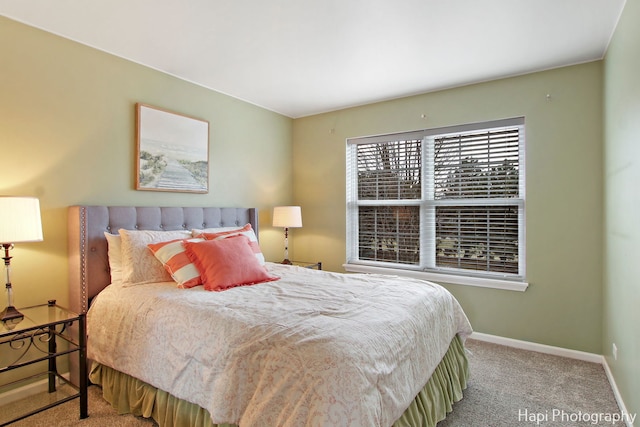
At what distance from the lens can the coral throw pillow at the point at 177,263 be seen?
2.46 m

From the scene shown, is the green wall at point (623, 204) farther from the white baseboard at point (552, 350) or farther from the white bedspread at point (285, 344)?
the white bedspread at point (285, 344)

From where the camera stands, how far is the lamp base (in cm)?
210

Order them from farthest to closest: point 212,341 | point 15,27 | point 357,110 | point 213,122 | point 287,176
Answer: point 287,176, point 357,110, point 213,122, point 15,27, point 212,341

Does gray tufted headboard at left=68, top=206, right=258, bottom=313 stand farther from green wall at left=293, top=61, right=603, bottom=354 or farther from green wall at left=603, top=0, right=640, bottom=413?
green wall at left=603, top=0, right=640, bottom=413

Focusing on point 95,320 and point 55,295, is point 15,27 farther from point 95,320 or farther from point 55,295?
point 95,320

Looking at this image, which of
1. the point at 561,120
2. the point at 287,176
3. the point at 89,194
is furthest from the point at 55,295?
the point at 561,120

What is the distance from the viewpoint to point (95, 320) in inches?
93.7

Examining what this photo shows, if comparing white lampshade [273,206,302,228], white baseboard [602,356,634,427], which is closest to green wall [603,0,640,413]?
white baseboard [602,356,634,427]

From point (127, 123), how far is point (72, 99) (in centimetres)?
41

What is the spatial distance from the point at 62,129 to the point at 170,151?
2.79ft

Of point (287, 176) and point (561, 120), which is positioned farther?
point (287, 176)

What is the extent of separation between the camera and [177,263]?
99.3 inches

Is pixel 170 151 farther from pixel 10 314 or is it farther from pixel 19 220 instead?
pixel 10 314

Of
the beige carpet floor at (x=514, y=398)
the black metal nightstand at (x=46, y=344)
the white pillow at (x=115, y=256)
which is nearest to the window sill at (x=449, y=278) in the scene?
the beige carpet floor at (x=514, y=398)
